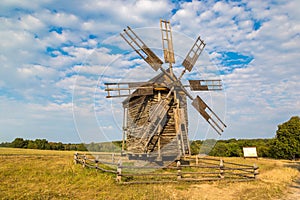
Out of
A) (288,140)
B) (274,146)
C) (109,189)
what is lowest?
(109,189)

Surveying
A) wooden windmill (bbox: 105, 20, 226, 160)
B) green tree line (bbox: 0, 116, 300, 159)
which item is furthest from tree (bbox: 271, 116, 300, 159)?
wooden windmill (bbox: 105, 20, 226, 160)

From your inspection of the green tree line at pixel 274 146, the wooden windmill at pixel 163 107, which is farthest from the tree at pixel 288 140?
the wooden windmill at pixel 163 107

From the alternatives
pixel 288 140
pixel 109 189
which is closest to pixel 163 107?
pixel 109 189

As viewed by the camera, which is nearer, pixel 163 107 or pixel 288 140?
pixel 163 107

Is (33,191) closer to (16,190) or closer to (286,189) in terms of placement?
(16,190)

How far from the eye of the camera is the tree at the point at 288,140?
27.0 metres

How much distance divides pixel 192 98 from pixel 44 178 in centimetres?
1022

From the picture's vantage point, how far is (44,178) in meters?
11.0

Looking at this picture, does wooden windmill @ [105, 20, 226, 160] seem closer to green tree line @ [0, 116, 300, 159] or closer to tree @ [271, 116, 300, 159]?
green tree line @ [0, 116, 300, 159]

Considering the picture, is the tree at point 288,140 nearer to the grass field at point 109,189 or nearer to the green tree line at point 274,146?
the green tree line at point 274,146

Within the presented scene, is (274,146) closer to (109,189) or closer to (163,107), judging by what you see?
(163,107)

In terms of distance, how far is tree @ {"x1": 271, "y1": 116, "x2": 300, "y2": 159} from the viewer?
88.5 feet

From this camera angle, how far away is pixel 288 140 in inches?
1095

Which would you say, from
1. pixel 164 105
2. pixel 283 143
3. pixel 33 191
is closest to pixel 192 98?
pixel 164 105
